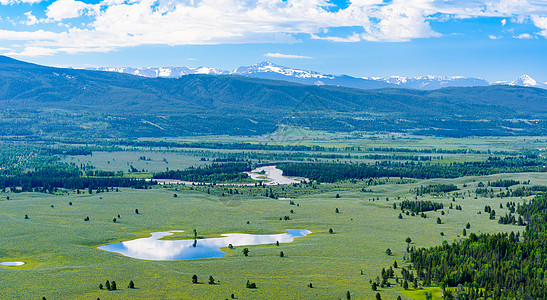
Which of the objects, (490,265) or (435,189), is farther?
(435,189)

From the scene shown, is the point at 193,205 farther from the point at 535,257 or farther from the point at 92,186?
the point at 535,257

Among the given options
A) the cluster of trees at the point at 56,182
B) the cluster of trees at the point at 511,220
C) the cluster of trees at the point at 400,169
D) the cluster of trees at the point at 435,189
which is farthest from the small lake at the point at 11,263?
the cluster of trees at the point at 400,169

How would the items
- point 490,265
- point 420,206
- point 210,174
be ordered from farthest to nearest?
point 210,174 → point 420,206 → point 490,265

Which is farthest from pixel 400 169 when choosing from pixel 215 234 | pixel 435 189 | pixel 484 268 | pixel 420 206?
pixel 484 268

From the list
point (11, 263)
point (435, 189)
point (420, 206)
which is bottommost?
point (11, 263)

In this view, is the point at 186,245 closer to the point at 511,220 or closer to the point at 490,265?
the point at 490,265

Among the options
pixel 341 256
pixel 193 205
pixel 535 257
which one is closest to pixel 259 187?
pixel 193 205

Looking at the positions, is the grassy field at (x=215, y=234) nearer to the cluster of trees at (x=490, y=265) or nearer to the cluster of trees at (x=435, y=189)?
the cluster of trees at (x=490, y=265)
